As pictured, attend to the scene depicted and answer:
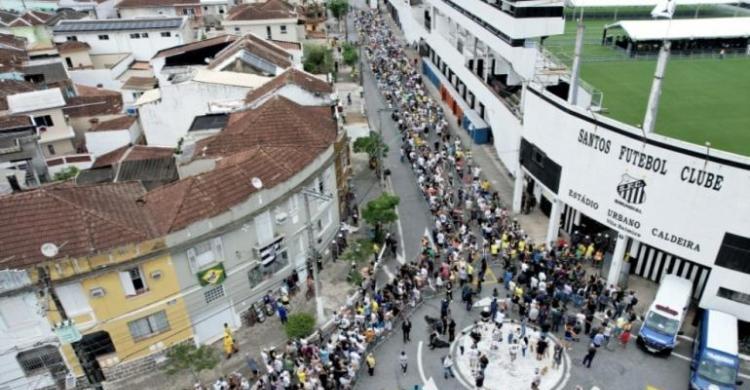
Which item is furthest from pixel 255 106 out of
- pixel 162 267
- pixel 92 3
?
pixel 92 3

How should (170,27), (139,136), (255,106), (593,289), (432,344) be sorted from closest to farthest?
1. (432,344)
2. (593,289)
3. (255,106)
4. (139,136)
5. (170,27)

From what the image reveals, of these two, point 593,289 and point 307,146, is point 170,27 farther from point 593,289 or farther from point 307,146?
point 593,289

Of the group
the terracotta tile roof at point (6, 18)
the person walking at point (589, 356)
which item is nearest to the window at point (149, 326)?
the person walking at point (589, 356)

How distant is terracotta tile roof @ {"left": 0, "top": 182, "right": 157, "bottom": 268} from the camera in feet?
63.8

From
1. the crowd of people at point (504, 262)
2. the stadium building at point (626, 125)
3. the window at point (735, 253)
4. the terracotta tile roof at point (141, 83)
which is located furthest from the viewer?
the terracotta tile roof at point (141, 83)

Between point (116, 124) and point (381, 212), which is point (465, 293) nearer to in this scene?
point (381, 212)

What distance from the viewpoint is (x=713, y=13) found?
148ft

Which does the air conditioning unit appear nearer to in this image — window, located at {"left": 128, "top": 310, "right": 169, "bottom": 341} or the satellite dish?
window, located at {"left": 128, "top": 310, "right": 169, "bottom": 341}

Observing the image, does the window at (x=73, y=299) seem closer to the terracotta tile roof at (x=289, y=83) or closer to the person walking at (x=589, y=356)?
the terracotta tile roof at (x=289, y=83)

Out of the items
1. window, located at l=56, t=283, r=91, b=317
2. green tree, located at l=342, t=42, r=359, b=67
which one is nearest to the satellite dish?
window, located at l=56, t=283, r=91, b=317

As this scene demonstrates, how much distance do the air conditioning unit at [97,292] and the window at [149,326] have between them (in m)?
1.85

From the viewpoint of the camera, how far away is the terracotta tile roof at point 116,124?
125ft

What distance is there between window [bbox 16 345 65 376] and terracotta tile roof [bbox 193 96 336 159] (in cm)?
1135

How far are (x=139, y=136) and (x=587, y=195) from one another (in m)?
31.9
